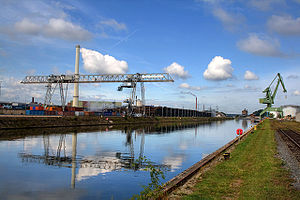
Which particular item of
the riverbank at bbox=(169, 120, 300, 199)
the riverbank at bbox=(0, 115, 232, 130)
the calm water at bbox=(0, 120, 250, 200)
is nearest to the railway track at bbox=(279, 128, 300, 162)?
the riverbank at bbox=(169, 120, 300, 199)

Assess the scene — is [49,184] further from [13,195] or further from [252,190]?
[252,190]

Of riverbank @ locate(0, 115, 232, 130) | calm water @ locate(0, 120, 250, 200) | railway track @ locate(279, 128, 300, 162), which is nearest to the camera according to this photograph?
calm water @ locate(0, 120, 250, 200)

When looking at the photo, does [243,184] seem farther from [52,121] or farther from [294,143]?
[52,121]

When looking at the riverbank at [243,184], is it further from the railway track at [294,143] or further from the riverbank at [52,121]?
the riverbank at [52,121]

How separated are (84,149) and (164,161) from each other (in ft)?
31.7

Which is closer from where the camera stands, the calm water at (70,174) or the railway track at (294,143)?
the calm water at (70,174)

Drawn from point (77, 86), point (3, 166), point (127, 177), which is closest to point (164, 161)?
point (127, 177)

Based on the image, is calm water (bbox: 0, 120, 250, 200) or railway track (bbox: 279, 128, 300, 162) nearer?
calm water (bbox: 0, 120, 250, 200)

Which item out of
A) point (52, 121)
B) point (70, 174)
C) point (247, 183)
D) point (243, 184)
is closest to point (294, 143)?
point (247, 183)

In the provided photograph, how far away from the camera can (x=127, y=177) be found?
16.0m

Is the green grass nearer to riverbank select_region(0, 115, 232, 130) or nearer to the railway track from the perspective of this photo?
the railway track

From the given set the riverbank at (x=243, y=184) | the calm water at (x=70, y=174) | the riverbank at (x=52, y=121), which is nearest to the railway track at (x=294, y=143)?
the riverbank at (x=243, y=184)

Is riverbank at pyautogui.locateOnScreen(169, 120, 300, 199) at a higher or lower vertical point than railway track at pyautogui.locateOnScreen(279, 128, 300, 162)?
higher

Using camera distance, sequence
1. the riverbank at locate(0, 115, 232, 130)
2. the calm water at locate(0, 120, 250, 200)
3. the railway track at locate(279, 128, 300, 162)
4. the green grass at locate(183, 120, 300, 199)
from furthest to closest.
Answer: the riverbank at locate(0, 115, 232, 130), the railway track at locate(279, 128, 300, 162), the calm water at locate(0, 120, 250, 200), the green grass at locate(183, 120, 300, 199)
